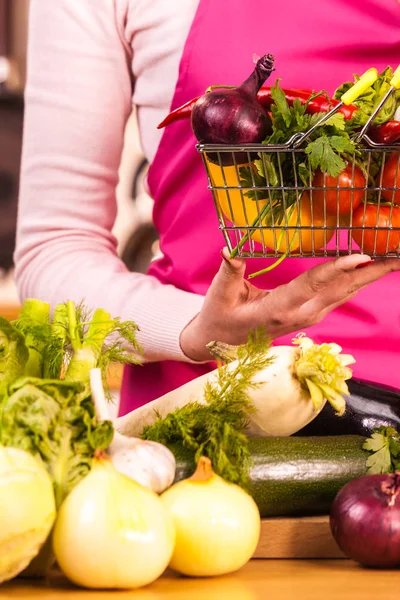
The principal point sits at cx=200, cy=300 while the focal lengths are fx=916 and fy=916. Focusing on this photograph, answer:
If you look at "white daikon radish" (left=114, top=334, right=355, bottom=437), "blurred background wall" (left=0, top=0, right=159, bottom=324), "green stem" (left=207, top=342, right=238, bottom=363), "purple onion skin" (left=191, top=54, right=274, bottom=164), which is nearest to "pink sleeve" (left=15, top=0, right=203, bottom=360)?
"green stem" (left=207, top=342, right=238, bottom=363)

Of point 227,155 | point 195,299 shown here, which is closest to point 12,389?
point 227,155

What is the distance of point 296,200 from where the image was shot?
0.89m

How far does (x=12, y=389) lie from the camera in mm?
759

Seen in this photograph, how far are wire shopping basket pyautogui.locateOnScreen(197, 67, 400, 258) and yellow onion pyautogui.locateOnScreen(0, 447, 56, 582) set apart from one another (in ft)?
1.15

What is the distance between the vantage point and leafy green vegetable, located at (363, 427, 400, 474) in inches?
35.5

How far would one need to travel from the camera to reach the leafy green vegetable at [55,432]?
0.72 metres

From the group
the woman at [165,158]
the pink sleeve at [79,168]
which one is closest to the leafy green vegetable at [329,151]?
the woman at [165,158]

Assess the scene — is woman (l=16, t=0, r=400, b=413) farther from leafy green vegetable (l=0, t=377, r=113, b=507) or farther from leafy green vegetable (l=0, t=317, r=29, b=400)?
leafy green vegetable (l=0, t=377, r=113, b=507)

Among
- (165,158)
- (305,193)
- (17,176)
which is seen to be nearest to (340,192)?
(305,193)

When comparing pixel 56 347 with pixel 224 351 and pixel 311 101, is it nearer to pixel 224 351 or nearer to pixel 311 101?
pixel 224 351

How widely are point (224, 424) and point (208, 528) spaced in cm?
12

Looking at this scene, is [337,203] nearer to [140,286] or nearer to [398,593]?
[398,593]

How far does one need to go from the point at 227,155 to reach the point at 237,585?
40 cm

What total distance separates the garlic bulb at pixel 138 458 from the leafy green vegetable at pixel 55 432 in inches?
0.8
